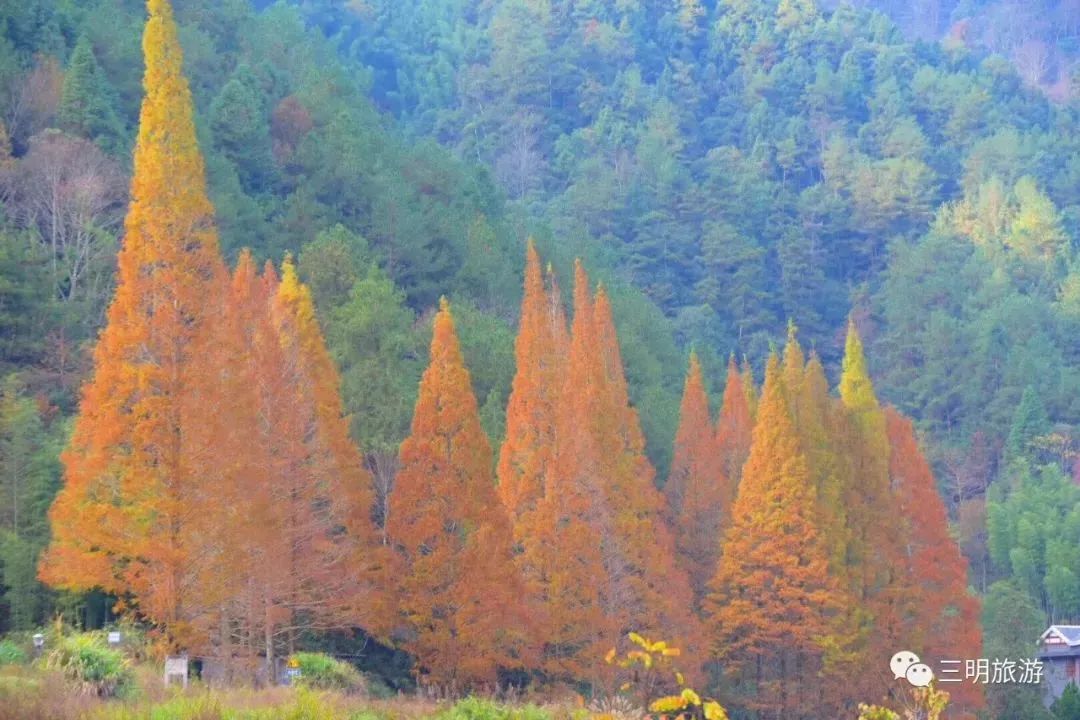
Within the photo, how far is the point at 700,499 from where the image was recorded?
37562mm

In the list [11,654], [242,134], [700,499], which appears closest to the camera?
[11,654]

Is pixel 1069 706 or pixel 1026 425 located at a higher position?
pixel 1026 425

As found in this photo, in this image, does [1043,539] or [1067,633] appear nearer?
[1067,633]

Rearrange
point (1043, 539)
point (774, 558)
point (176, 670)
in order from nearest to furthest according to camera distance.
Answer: point (176, 670) < point (774, 558) < point (1043, 539)

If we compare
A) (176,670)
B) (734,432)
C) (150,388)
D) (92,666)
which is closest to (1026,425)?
(734,432)

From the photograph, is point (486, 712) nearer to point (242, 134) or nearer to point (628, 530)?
point (628, 530)

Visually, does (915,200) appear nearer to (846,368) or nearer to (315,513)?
(846,368)

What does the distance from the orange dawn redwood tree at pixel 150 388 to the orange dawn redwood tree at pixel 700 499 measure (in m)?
16.7

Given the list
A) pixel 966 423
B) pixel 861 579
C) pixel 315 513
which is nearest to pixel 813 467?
pixel 861 579

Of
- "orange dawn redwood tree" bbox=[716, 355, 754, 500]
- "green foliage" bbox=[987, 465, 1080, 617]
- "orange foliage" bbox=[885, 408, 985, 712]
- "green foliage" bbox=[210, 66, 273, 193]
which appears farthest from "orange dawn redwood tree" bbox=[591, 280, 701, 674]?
"green foliage" bbox=[987, 465, 1080, 617]

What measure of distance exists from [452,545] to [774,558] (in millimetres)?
8840

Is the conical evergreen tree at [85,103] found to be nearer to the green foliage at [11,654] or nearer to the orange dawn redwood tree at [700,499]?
the orange dawn redwood tree at [700,499]

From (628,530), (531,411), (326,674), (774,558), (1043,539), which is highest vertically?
(531,411)

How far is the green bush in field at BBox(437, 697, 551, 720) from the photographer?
15.2m
